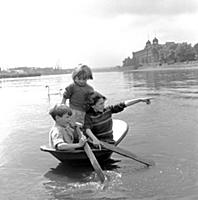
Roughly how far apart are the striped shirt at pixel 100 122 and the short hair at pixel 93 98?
5.7 inches

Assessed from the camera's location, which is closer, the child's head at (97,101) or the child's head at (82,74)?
the child's head at (97,101)

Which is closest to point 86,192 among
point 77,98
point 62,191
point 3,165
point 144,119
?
point 62,191

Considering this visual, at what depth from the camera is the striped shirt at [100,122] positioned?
22.9 feet

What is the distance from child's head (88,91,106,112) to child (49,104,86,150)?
636mm

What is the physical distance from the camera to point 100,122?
23.1ft

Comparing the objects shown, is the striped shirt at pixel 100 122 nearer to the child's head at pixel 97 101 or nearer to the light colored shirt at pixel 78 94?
the child's head at pixel 97 101

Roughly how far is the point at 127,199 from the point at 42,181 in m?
1.99

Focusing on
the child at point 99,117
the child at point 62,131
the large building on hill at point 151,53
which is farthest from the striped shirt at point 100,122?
the large building on hill at point 151,53

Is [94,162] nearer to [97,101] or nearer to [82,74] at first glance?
[97,101]

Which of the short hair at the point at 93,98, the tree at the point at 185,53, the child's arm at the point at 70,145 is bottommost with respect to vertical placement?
the child's arm at the point at 70,145

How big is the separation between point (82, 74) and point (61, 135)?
141 centimetres

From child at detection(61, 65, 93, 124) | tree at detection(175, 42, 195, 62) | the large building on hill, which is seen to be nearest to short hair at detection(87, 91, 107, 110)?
child at detection(61, 65, 93, 124)

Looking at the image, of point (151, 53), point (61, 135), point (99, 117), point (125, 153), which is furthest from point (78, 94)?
point (151, 53)

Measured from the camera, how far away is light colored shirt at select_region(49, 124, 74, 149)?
643 centimetres
